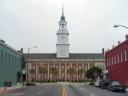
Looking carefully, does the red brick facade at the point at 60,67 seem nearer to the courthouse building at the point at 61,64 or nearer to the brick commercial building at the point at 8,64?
the courthouse building at the point at 61,64

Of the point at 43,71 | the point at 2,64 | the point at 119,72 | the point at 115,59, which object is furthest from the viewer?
the point at 43,71

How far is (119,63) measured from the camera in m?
80.6

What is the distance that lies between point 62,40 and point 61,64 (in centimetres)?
1115

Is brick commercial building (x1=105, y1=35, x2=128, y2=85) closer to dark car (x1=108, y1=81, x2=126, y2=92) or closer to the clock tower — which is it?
dark car (x1=108, y1=81, x2=126, y2=92)

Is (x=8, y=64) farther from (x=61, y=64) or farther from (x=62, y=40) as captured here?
(x=61, y=64)

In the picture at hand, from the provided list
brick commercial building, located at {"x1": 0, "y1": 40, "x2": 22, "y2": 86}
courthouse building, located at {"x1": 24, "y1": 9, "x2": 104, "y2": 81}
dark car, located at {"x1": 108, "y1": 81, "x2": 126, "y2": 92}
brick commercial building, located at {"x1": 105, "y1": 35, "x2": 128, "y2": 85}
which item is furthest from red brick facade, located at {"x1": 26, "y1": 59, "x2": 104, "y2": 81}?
dark car, located at {"x1": 108, "y1": 81, "x2": 126, "y2": 92}

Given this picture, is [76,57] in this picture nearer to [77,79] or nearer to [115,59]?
[77,79]

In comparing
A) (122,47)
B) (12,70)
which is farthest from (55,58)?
(122,47)

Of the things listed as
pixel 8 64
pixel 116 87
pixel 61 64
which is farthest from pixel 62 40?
pixel 116 87

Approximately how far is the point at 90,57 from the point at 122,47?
366ft

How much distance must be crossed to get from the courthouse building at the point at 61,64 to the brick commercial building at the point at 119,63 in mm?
82550

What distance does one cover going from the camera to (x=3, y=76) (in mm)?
75312

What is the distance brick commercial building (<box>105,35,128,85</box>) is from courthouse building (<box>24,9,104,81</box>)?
82.6m

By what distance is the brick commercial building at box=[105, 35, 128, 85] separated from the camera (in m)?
73.5
